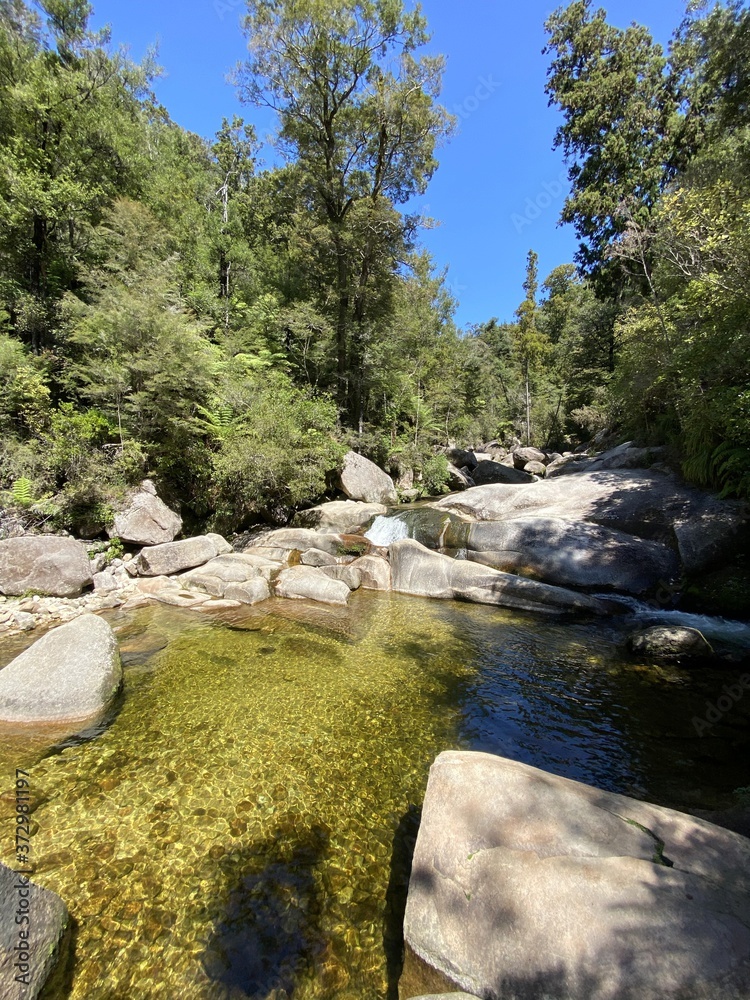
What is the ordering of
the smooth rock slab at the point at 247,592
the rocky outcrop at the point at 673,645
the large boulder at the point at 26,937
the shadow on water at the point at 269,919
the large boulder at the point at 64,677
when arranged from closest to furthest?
the large boulder at the point at 26,937 < the shadow on water at the point at 269,919 < the large boulder at the point at 64,677 < the rocky outcrop at the point at 673,645 < the smooth rock slab at the point at 247,592

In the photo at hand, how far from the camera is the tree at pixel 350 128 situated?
616 inches

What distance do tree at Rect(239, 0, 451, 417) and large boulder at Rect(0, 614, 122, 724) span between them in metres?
16.3

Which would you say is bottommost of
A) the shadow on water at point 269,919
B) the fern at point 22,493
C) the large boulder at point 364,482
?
the shadow on water at point 269,919

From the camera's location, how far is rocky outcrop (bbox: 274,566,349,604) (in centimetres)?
915

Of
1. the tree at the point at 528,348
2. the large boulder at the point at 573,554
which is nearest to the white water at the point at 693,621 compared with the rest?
the large boulder at the point at 573,554

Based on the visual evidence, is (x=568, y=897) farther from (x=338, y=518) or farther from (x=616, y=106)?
(x=616, y=106)

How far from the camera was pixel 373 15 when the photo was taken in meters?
15.6

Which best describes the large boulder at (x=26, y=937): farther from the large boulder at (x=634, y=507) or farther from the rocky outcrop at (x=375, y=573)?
the large boulder at (x=634, y=507)

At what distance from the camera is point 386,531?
13023mm

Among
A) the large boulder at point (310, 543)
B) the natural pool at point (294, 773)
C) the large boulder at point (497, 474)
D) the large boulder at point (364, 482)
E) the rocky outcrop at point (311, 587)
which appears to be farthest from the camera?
the large boulder at point (497, 474)

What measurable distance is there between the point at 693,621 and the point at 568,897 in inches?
288

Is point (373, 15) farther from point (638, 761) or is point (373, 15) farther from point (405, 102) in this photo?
point (638, 761)

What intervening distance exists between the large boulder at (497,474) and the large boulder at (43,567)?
669 inches

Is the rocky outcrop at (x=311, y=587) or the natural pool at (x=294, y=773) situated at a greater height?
the rocky outcrop at (x=311, y=587)
